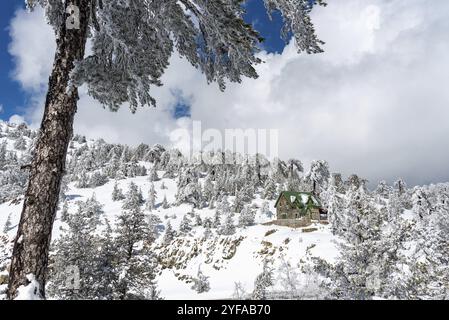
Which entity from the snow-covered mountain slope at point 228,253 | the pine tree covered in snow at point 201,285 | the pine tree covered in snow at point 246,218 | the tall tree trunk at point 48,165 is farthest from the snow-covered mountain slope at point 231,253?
the tall tree trunk at point 48,165

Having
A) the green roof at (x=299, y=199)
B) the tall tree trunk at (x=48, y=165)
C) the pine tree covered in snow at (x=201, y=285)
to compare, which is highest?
the green roof at (x=299, y=199)

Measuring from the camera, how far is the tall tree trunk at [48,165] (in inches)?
189

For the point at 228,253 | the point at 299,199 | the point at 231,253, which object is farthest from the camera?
the point at 299,199

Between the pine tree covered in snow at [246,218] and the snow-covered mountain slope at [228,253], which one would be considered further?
the pine tree covered in snow at [246,218]

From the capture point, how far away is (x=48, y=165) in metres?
5.13

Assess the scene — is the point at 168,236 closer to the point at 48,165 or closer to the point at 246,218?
the point at 246,218

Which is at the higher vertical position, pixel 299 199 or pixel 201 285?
pixel 299 199

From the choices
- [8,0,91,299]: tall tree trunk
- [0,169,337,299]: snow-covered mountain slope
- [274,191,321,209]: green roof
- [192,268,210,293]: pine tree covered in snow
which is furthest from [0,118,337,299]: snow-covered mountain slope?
[8,0,91,299]: tall tree trunk

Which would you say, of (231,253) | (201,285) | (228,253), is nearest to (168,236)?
(228,253)

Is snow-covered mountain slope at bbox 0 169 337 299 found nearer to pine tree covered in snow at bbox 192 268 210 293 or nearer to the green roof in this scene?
pine tree covered in snow at bbox 192 268 210 293

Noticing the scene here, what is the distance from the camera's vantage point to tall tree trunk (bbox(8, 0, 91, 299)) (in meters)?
4.79

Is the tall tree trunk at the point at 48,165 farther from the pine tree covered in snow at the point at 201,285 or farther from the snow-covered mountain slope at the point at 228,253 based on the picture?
the pine tree covered in snow at the point at 201,285

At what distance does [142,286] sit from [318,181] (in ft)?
212

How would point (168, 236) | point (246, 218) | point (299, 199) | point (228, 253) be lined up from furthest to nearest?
point (299, 199) → point (246, 218) → point (168, 236) → point (228, 253)
